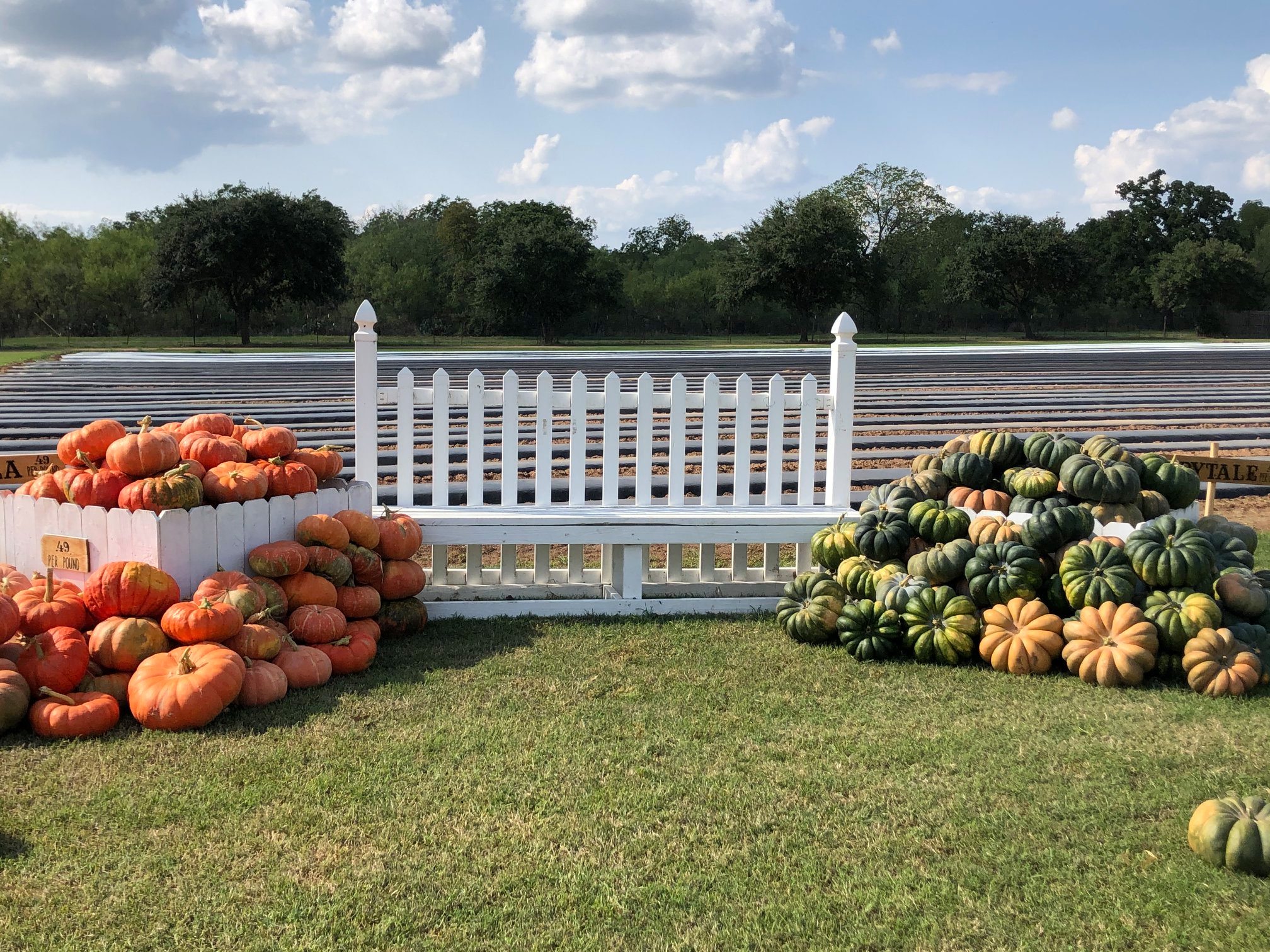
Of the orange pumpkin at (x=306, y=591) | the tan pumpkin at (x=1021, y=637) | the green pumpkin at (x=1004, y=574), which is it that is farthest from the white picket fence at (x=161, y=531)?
the tan pumpkin at (x=1021, y=637)

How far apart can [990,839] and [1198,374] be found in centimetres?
2264

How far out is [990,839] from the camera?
3.54 meters

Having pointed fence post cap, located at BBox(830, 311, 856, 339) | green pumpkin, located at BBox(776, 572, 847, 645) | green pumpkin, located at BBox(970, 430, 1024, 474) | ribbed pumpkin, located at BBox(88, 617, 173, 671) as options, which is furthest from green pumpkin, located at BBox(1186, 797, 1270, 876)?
ribbed pumpkin, located at BBox(88, 617, 173, 671)

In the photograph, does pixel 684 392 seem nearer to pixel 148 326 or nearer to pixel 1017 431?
pixel 1017 431

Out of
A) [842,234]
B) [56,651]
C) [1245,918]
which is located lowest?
[1245,918]

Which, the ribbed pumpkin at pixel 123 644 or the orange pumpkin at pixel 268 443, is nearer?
the ribbed pumpkin at pixel 123 644

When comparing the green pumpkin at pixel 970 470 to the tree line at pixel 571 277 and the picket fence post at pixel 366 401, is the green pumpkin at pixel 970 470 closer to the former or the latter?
the picket fence post at pixel 366 401

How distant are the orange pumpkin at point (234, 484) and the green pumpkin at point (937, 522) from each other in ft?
11.6

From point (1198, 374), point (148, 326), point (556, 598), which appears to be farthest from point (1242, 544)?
point (148, 326)

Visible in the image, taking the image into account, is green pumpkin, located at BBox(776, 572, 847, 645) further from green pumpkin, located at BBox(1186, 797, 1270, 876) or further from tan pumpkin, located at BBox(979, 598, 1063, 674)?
green pumpkin, located at BBox(1186, 797, 1270, 876)

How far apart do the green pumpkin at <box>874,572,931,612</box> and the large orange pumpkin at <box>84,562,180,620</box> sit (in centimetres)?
360

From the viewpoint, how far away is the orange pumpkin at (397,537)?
19.6 feet

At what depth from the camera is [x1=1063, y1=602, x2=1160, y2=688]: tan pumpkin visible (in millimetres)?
5113

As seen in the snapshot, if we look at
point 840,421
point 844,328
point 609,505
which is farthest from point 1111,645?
point 609,505
